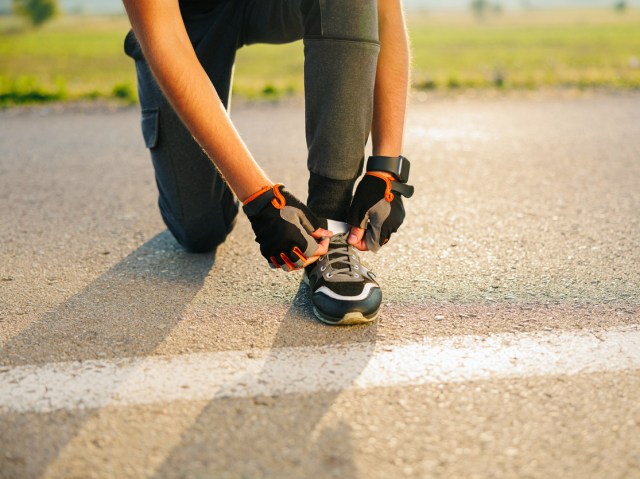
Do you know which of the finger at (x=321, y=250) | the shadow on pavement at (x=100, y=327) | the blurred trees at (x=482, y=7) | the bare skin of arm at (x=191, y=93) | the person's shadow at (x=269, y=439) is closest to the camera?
the person's shadow at (x=269, y=439)

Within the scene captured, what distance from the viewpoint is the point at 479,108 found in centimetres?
602

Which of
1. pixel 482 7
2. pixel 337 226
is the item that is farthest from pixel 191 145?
pixel 482 7

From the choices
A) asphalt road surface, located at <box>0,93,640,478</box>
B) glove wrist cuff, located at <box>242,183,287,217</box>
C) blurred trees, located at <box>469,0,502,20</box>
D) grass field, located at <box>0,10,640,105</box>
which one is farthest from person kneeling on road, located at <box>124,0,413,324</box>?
blurred trees, located at <box>469,0,502,20</box>

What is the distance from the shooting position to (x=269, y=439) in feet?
4.73

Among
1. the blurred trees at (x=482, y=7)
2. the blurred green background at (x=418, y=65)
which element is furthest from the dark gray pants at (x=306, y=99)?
the blurred trees at (x=482, y=7)

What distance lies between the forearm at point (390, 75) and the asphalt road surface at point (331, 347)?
528mm

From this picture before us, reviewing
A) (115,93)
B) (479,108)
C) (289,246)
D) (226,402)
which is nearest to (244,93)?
(115,93)

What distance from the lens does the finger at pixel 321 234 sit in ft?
6.65

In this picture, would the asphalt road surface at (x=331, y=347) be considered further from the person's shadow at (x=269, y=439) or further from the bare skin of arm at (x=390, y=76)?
the bare skin of arm at (x=390, y=76)

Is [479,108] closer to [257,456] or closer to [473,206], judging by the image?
[473,206]

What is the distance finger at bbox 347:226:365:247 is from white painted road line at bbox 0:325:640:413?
372 millimetres

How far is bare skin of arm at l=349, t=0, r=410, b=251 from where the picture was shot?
7.28 feet

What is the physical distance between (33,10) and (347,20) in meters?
87.7

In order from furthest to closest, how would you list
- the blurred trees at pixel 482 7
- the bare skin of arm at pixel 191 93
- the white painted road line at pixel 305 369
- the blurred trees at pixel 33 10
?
the blurred trees at pixel 482 7 → the blurred trees at pixel 33 10 → the bare skin of arm at pixel 191 93 → the white painted road line at pixel 305 369
